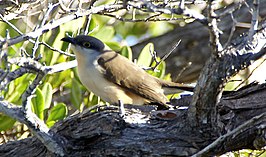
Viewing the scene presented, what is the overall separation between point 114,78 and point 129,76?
0.19 meters

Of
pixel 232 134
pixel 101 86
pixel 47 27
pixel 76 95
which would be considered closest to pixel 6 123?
pixel 76 95

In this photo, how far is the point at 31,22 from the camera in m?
7.50

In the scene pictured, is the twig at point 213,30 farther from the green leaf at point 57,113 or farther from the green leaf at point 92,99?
the green leaf at point 92,99

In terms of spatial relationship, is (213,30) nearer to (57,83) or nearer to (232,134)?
(232,134)

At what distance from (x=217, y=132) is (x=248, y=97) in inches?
20.9

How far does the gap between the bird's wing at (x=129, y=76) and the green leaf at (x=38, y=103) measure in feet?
2.97

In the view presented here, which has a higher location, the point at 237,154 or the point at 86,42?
the point at 86,42

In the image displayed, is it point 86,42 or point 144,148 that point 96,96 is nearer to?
point 86,42

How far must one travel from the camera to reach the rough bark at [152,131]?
437 cm

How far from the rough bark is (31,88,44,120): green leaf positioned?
0.93m

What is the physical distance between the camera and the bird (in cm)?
628

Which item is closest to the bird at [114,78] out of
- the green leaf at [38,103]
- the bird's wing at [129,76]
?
the bird's wing at [129,76]

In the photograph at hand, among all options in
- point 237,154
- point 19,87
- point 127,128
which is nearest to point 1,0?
point 19,87

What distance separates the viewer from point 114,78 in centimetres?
654
